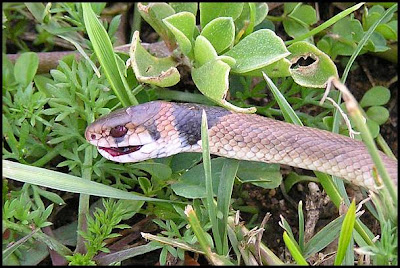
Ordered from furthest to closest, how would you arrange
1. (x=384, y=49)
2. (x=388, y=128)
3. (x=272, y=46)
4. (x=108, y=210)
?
(x=388, y=128) → (x=384, y=49) → (x=272, y=46) → (x=108, y=210)

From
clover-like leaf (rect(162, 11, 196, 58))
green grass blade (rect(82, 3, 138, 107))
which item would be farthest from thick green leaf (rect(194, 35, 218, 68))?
green grass blade (rect(82, 3, 138, 107))

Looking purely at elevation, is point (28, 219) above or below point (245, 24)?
below

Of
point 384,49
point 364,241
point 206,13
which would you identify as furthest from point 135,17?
point 364,241

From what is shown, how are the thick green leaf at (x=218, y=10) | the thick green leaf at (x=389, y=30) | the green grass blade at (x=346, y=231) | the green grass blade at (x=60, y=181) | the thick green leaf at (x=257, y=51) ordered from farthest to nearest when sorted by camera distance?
the thick green leaf at (x=389, y=30) < the thick green leaf at (x=218, y=10) < the thick green leaf at (x=257, y=51) < the green grass blade at (x=60, y=181) < the green grass blade at (x=346, y=231)

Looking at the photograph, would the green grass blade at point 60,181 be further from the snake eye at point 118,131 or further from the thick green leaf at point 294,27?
the thick green leaf at point 294,27

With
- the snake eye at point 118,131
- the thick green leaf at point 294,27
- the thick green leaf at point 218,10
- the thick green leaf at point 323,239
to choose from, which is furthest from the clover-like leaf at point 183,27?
the thick green leaf at point 323,239

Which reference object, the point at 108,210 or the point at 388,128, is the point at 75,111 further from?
the point at 388,128

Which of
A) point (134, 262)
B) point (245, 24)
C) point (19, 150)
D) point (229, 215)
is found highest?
point (245, 24)
